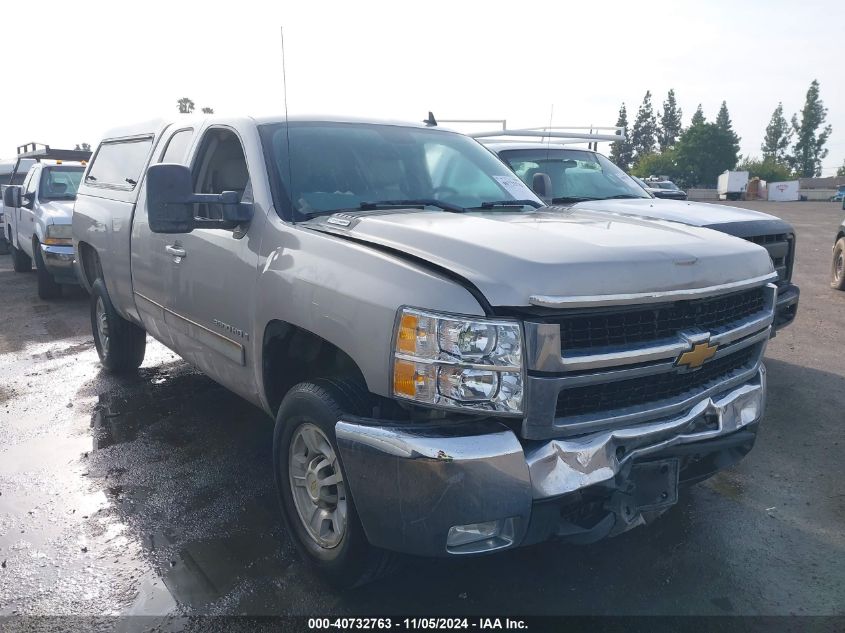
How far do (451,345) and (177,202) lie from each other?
168 centimetres

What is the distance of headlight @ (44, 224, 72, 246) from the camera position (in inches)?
389

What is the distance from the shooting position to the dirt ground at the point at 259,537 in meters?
2.97

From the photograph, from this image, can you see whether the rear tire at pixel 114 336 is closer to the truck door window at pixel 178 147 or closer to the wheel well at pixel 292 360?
the truck door window at pixel 178 147

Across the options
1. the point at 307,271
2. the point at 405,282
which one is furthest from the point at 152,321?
the point at 405,282

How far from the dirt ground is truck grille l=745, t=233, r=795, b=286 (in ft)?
3.39

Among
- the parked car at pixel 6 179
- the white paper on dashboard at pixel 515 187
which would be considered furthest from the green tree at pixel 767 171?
the white paper on dashboard at pixel 515 187

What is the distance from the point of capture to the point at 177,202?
11.0 feet

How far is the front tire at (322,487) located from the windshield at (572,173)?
15.4ft

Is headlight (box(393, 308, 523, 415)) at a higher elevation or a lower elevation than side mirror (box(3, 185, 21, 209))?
lower

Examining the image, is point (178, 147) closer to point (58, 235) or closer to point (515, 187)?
point (515, 187)

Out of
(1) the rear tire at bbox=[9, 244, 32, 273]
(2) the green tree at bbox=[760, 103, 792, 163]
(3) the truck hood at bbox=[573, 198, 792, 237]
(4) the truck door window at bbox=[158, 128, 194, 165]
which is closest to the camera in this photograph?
(4) the truck door window at bbox=[158, 128, 194, 165]

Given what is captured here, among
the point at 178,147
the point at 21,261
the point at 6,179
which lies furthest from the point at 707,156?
the point at 178,147

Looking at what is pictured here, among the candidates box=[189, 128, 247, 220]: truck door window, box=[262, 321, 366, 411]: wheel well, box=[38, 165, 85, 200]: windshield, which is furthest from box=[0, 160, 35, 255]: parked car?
box=[262, 321, 366, 411]: wheel well

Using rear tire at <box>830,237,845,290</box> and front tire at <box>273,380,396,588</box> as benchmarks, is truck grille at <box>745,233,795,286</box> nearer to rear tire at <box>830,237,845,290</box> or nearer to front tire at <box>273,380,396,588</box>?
front tire at <box>273,380,396,588</box>
